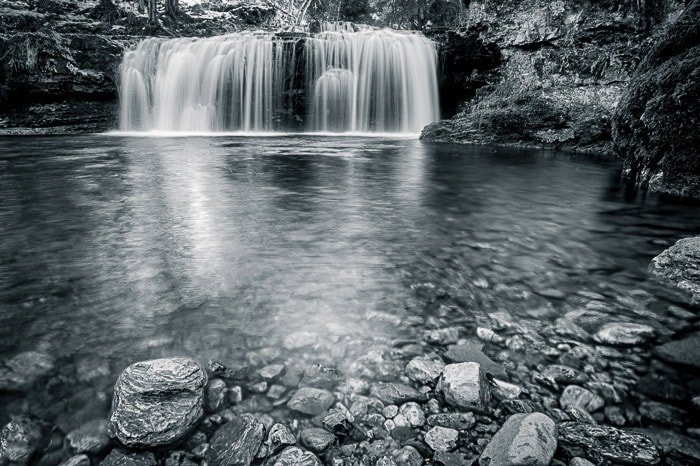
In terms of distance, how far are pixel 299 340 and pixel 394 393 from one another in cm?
56

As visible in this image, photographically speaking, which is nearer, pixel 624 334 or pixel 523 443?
pixel 523 443

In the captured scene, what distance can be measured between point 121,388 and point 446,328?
1477mm

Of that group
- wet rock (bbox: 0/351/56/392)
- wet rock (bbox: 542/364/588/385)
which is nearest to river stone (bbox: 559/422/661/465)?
wet rock (bbox: 542/364/588/385)

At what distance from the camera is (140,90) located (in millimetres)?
18438

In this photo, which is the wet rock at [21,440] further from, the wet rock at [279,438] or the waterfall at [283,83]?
the waterfall at [283,83]

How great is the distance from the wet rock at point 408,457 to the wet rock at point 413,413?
118 millimetres

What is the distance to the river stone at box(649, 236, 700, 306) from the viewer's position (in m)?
2.31

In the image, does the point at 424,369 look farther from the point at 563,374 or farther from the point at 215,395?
the point at 215,395

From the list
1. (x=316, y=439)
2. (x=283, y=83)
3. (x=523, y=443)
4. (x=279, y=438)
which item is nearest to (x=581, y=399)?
(x=523, y=443)

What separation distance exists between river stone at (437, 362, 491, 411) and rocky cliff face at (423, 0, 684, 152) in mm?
11442

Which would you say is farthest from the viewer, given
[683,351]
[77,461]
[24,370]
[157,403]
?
[683,351]

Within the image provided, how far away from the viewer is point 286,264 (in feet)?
9.27

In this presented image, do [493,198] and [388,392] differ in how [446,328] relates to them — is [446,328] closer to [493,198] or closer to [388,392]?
[388,392]

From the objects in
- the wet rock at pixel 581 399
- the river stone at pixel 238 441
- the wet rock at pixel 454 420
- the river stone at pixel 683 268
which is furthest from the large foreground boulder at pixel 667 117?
the river stone at pixel 238 441
